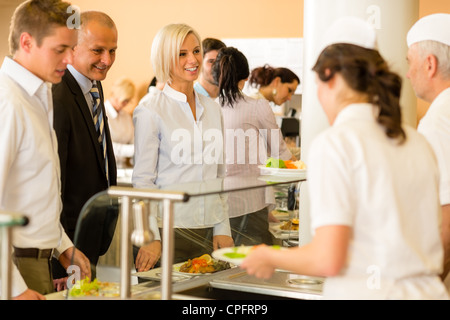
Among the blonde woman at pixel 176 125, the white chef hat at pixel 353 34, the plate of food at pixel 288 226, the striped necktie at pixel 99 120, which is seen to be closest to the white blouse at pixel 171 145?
the blonde woman at pixel 176 125

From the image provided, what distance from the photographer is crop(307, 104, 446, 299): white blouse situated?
1.38 m

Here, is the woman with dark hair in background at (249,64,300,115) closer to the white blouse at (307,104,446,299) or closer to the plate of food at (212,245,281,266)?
the plate of food at (212,245,281,266)

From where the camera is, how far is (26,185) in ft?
6.40

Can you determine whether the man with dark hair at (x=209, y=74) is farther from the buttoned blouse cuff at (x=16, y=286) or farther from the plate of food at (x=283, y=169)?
the buttoned blouse cuff at (x=16, y=286)

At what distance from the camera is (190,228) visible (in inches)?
86.3

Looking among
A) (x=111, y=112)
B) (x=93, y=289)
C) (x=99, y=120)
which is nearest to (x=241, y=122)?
(x=99, y=120)

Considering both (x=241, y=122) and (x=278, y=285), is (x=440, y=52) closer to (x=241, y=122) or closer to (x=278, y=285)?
(x=278, y=285)

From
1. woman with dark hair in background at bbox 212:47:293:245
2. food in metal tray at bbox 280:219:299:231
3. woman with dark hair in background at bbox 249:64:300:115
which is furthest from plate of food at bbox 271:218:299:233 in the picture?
woman with dark hair in background at bbox 249:64:300:115

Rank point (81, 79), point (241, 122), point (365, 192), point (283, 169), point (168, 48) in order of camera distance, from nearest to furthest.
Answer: point (365, 192) < point (283, 169) < point (81, 79) < point (168, 48) < point (241, 122)

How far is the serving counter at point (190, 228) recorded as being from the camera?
163 cm

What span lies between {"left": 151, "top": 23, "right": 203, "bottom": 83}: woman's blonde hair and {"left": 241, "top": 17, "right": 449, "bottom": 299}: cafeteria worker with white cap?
1.33 m

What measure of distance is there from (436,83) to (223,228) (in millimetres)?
899

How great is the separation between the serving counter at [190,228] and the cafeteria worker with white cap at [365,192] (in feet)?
0.91
